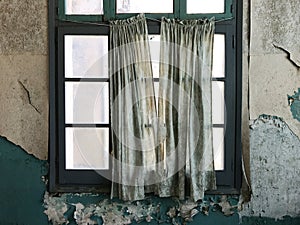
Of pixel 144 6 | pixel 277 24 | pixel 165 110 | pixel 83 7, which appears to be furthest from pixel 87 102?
pixel 277 24

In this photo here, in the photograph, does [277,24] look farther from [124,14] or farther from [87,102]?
[87,102]

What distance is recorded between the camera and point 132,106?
3910 mm

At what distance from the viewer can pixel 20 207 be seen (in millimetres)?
4062

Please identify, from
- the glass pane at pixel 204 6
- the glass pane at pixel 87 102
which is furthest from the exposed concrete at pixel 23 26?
the glass pane at pixel 204 6

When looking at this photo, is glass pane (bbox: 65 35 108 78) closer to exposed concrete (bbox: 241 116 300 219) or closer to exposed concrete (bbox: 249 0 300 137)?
exposed concrete (bbox: 249 0 300 137)

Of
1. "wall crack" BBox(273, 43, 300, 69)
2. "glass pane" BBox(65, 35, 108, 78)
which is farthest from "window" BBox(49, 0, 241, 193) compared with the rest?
"wall crack" BBox(273, 43, 300, 69)

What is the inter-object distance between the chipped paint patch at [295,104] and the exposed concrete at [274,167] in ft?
0.36

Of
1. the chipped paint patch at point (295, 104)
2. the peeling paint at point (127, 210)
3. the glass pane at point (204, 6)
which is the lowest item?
the peeling paint at point (127, 210)

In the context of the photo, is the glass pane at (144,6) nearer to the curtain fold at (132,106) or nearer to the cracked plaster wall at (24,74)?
the curtain fold at (132,106)

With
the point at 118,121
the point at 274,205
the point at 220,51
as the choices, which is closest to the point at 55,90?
the point at 118,121

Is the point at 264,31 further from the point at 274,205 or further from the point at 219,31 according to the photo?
the point at 274,205

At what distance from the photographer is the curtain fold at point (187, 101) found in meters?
3.87

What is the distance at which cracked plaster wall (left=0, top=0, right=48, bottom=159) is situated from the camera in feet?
13.1

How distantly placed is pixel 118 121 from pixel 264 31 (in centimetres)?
132
